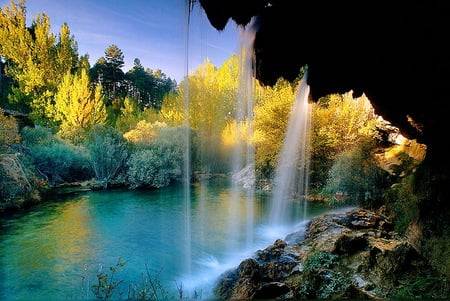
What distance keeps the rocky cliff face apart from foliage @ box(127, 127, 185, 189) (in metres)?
15.6

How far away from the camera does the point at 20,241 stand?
943 cm

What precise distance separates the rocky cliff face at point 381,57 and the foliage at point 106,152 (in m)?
16.9

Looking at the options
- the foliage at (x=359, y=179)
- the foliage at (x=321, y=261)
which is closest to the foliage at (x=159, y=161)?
the foliage at (x=359, y=179)

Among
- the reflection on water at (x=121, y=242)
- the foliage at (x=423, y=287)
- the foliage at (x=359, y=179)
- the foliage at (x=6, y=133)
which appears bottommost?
the reflection on water at (x=121, y=242)

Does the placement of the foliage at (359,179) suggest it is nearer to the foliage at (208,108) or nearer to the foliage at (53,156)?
the foliage at (208,108)

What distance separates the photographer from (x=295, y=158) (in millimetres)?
16562

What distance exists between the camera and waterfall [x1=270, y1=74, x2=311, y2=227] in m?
16.2

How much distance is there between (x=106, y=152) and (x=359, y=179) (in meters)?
15.7

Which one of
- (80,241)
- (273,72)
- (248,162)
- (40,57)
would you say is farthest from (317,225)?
(40,57)

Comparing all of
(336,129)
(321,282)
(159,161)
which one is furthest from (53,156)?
(321,282)

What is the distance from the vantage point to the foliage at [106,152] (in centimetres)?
1916

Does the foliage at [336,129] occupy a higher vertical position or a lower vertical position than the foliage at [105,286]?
higher

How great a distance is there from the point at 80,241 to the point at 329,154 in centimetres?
1280

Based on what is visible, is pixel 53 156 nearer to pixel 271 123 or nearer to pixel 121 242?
pixel 121 242
